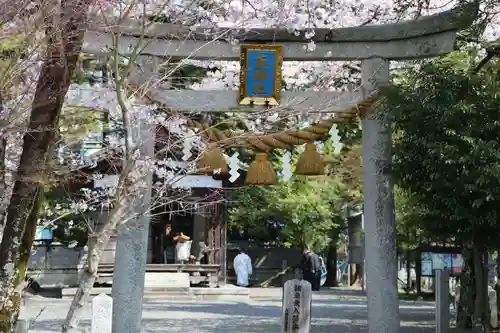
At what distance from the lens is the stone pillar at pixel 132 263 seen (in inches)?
470

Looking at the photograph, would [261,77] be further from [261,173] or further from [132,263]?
[132,263]

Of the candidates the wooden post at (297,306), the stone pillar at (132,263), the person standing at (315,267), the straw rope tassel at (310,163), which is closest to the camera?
the wooden post at (297,306)

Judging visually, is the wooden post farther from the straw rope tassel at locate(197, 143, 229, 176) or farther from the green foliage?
the green foliage

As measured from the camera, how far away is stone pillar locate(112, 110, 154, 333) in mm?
11938

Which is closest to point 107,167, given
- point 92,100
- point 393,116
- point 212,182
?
point 212,182

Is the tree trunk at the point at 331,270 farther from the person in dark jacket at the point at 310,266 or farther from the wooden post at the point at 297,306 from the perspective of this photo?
the wooden post at the point at 297,306

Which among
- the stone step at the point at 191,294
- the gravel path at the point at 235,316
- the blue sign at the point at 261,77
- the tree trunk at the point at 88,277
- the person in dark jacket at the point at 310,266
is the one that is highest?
the blue sign at the point at 261,77

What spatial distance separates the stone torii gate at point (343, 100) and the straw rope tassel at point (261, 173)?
1.05 meters

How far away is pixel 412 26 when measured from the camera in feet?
39.1

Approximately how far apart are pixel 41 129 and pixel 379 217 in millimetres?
5954

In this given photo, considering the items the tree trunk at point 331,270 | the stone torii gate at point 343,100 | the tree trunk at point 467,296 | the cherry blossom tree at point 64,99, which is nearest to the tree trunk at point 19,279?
the cherry blossom tree at point 64,99

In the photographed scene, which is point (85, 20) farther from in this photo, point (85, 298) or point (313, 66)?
point (313, 66)

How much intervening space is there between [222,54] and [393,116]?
104 inches

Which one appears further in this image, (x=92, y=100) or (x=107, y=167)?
(x=107, y=167)
